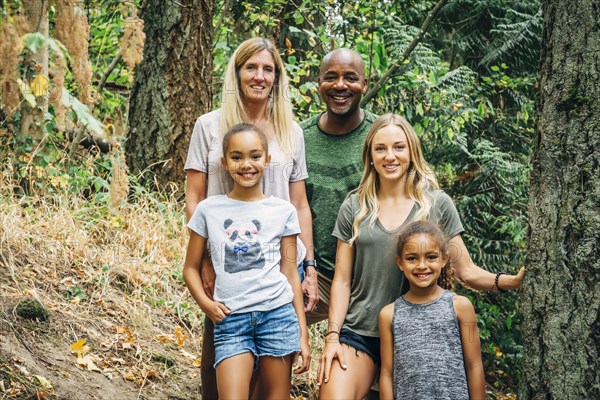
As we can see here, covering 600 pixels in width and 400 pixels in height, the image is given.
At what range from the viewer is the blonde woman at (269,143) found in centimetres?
374

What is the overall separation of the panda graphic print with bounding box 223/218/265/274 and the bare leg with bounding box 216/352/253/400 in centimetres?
42

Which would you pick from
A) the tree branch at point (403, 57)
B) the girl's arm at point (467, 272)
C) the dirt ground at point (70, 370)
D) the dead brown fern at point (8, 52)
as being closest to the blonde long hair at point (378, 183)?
the girl's arm at point (467, 272)

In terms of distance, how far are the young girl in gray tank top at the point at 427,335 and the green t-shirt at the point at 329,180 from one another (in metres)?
0.67

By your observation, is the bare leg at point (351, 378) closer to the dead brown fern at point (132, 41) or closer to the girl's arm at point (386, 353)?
the girl's arm at point (386, 353)

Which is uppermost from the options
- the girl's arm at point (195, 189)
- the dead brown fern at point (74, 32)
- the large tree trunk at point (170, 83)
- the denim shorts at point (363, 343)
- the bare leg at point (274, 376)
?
the large tree trunk at point (170, 83)

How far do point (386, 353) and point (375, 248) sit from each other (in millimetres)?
519

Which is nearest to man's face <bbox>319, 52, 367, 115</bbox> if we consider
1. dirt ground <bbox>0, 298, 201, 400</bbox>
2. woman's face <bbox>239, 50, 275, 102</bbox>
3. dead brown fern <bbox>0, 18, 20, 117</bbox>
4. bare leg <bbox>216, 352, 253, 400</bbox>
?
woman's face <bbox>239, 50, 275, 102</bbox>

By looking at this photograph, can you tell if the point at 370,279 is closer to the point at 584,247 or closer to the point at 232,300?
the point at 232,300

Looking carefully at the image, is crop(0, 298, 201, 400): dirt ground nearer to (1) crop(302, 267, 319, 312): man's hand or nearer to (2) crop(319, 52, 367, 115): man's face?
(1) crop(302, 267, 319, 312): man's hand

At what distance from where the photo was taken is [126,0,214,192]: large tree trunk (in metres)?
7.20

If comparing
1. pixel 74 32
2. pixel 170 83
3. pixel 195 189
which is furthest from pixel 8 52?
pixel 170 83

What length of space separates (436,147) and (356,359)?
5387mm

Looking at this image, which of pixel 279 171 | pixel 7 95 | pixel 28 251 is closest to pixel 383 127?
pixel 279 171

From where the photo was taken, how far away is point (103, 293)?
5.65m
